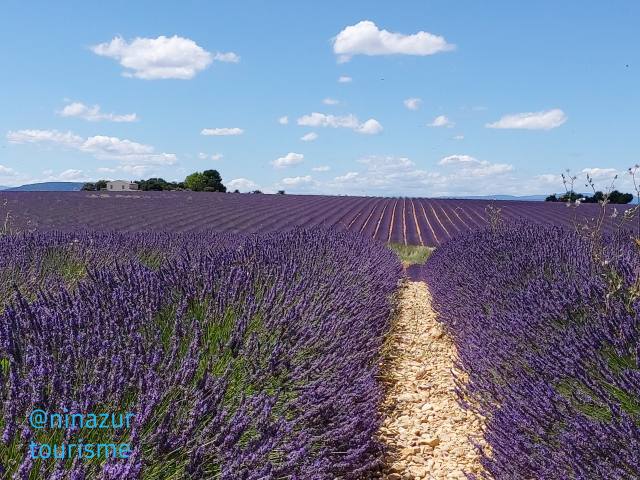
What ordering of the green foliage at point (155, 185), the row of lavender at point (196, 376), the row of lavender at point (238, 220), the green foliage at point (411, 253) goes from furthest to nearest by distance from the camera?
the green foliage at point (155, 185), the row of lavender at point (238, 220), the green foliage at point (411, 253), the row of lavender at point (196, 376)

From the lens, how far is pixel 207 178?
146 ft

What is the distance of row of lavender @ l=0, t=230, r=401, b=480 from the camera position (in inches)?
53.4

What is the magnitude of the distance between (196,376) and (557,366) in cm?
142

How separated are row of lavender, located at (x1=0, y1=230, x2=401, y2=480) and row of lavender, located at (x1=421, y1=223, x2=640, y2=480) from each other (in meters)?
0.59

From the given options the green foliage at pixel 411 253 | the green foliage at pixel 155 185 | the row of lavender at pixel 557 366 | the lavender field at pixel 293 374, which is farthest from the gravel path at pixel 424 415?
the green foliage at pixel 155 185

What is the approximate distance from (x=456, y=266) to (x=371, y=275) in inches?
43.2

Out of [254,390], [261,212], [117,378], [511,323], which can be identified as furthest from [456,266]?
[261,212]

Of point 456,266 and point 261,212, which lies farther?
point 261,212

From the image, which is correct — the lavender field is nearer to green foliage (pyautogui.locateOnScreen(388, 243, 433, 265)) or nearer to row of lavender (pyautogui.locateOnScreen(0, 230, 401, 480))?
row of lavender (pyautogui.locateOnScreen(0, 230, 401, 480))

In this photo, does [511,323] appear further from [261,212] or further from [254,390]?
[261,212]

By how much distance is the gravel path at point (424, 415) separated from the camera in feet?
8.27

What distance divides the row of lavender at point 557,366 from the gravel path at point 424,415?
0.54 feet

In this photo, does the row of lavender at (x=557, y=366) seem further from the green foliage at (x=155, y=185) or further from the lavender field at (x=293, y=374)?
the green foliage at (x=155, y=185)

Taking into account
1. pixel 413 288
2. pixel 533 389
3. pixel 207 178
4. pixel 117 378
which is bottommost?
pixel 413 288
